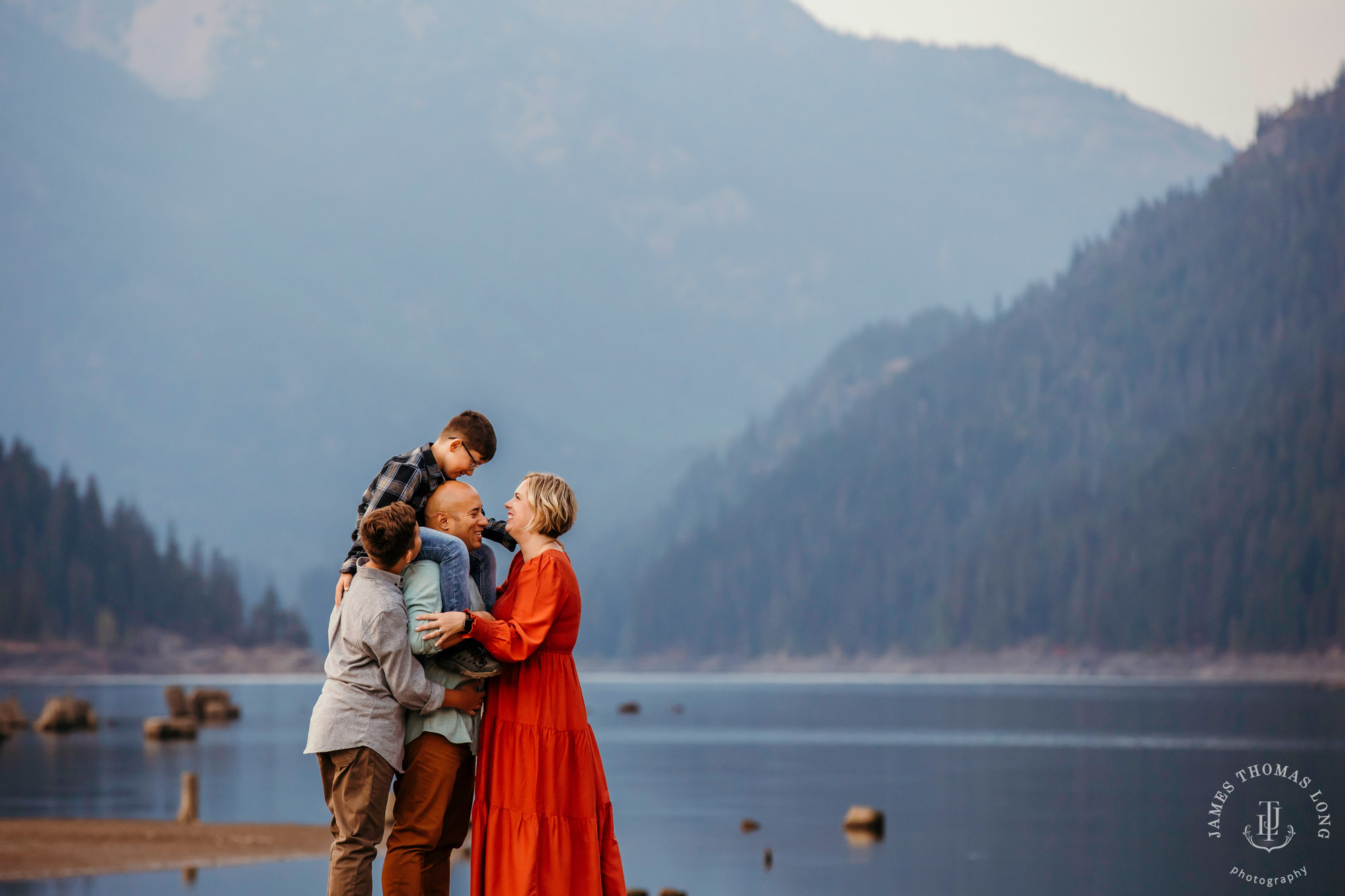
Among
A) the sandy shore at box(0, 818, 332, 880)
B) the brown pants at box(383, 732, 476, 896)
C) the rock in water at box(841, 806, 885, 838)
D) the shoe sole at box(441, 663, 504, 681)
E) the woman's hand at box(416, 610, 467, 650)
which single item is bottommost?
the rock in water at box(841, 806, 885, 838)

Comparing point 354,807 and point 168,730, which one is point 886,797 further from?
point 168,730

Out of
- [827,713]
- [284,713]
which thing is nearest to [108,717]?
[284,713]

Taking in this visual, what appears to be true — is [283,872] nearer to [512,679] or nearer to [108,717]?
[512,679]

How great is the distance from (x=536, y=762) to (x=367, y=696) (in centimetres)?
127

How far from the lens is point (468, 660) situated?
36.5 ft

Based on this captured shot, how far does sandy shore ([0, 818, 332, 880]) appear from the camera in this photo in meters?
31.1

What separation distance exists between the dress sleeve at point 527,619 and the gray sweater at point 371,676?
48 cm

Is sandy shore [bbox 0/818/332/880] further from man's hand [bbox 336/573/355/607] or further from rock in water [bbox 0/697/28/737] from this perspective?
rock in water [bbox 0/697/28/737]

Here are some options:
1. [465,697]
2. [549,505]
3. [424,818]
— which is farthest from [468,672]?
[549,505]

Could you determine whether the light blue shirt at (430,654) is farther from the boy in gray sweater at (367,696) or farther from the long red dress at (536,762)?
the long red dress at (536,762)

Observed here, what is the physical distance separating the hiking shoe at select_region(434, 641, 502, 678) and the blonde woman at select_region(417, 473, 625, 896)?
0.10 m

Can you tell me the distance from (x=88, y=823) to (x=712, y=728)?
79.5 meters

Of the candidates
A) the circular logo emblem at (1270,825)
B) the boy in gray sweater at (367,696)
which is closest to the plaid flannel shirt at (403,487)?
the boy in gray sweater at (367,696)

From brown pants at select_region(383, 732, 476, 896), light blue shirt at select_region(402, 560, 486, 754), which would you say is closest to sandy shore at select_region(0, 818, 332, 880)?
brown pants at select_region(383, 732, 476, 896)
